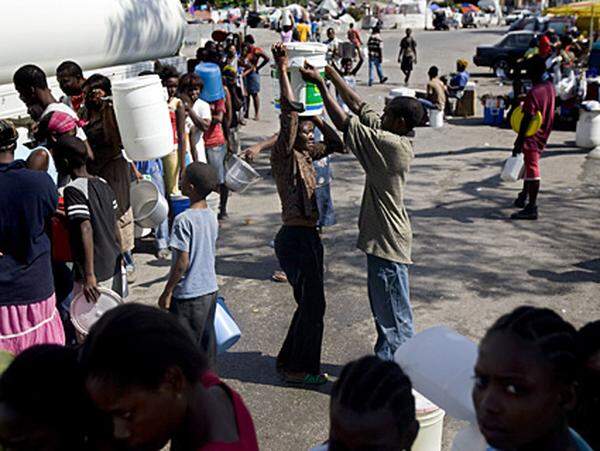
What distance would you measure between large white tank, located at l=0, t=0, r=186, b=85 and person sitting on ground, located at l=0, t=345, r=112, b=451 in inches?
248

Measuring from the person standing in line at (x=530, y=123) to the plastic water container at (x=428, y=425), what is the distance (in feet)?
16.9

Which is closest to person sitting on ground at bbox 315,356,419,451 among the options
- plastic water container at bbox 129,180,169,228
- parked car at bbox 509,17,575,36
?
plastic water container at bbox 129,180,169,228

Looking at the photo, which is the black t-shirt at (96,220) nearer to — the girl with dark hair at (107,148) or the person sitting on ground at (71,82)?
the girl with dark hair at (107,148)

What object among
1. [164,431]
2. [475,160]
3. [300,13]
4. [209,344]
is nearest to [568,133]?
[475,160]

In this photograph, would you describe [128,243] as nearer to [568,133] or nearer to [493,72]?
[568,133]

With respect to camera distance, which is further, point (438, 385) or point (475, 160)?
point (475, 160)

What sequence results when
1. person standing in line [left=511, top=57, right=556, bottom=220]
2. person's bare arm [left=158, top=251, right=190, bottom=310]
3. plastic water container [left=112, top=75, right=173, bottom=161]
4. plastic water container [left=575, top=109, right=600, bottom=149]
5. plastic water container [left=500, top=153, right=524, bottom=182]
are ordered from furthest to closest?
plastic water container [left=575, top=109, right=600, bottom=149] < plastic water container [left=500, top=153, right=524, bottom=182] < person standing in line [left=511, top=57, right=556, bottom=220] < plastic water container [left=112, top=75, right=173, bottom=161] < person's bare arm [left=158, top=251, right=190, bottom=310]

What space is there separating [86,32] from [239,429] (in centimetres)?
805

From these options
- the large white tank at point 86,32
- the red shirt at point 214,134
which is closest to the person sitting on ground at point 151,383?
the large white tank at point 86,32

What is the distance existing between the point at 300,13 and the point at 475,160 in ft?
72.9

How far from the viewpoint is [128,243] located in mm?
6078

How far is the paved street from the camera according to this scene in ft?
16.8

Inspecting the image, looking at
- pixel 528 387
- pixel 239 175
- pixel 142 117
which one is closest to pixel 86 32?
pixel 142 117

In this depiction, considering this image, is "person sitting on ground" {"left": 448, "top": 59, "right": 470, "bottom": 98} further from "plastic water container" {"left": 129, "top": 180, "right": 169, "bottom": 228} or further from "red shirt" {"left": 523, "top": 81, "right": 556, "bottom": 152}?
"plastic water container" {"left": 129, "top": 180, "right": 169, "bottom": 228}
